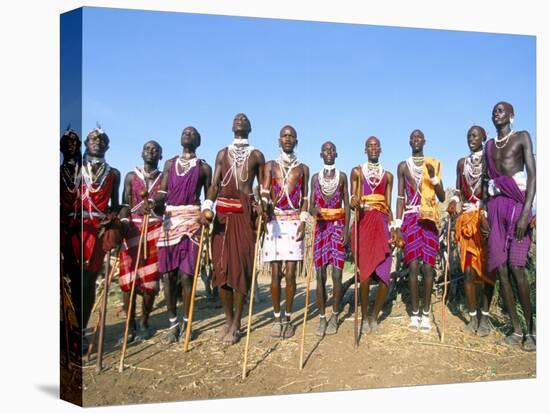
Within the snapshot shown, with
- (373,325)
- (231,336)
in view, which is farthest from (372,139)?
(231,336)

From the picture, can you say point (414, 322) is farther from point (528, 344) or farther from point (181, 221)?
point (181, 221)

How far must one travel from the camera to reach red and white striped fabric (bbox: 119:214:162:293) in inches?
303

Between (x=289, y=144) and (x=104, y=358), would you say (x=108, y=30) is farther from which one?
(x=104, y=358)

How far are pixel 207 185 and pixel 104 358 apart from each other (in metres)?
2.02

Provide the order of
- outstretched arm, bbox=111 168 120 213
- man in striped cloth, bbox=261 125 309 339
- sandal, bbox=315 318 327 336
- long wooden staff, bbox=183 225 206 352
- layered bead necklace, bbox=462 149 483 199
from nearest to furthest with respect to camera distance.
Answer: outstretched arm, bbox=111 168 120 213, long wooden staff, bbox=183 225 206 352, man in striped cloth, bbox=261 125 309 339, sandal, bbox=315 318 327 336, layered bead necklace, bbox=462 149 483 199

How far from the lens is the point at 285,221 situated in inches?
324

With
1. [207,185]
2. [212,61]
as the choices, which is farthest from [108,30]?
[207,185]

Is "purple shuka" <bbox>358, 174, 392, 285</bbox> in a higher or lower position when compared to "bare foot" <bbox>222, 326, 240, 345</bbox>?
higher

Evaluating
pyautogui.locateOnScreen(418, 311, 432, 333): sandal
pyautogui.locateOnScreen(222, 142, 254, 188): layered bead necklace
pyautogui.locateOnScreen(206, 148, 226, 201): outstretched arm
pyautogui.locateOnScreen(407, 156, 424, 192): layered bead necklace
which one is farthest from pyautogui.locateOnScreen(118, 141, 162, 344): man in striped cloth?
pyautogui.locateOnScreen(418, 311, 432, 333): sandal

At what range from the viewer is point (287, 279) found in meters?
8.25

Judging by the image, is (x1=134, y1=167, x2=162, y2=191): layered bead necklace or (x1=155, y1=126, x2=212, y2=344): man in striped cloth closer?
(x1=134, y1=167, x2=162, y2=191): layered bead necklace

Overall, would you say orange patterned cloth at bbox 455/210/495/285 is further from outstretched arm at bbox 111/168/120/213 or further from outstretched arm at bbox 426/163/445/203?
outstretched arm at bbox 111/168/120/213

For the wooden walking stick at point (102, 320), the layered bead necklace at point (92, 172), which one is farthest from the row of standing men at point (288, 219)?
the wooden walking stick at point (102, 320)

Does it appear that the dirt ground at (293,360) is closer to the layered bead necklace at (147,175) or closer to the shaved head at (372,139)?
the layered bead necklace at (147,175)
